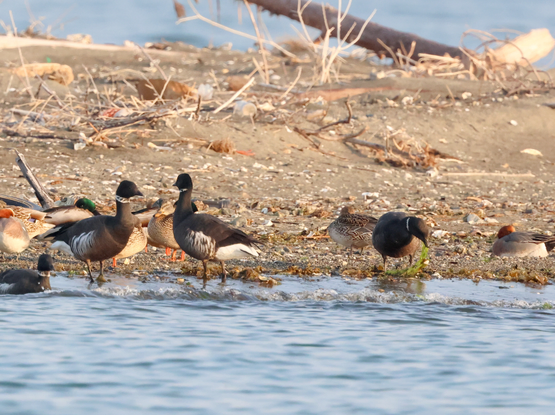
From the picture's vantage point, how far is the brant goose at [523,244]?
9102 millimetres

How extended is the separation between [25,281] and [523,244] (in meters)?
5.37

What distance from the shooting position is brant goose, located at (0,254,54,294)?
7293mm

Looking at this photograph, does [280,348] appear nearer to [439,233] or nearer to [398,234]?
[398,234]

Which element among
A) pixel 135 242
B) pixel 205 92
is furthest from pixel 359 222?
pixel 205 92

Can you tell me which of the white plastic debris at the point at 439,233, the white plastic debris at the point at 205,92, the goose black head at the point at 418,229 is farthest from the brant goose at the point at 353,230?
the white plastic debris at the point at 205,92

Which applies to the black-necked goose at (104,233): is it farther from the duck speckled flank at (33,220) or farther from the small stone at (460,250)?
the small stone at (460,250)

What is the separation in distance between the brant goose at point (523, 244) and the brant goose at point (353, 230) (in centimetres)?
149

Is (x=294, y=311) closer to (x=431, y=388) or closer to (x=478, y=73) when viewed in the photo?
(x=431, y=388)

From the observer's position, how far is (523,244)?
914 centimetres

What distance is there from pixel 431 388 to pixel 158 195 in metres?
6.95

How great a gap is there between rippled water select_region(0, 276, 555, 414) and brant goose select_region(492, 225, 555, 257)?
0.98 m

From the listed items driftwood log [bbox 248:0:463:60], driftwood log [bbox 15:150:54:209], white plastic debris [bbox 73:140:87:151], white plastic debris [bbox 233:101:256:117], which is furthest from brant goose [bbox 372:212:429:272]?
driftwood log [bbox 248:0:463:60]

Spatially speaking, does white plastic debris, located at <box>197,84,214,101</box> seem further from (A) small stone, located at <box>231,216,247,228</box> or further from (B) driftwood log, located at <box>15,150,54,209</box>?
(B) driftwood log, located at <box>15,150,54,209</box>

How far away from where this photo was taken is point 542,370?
561 cm
